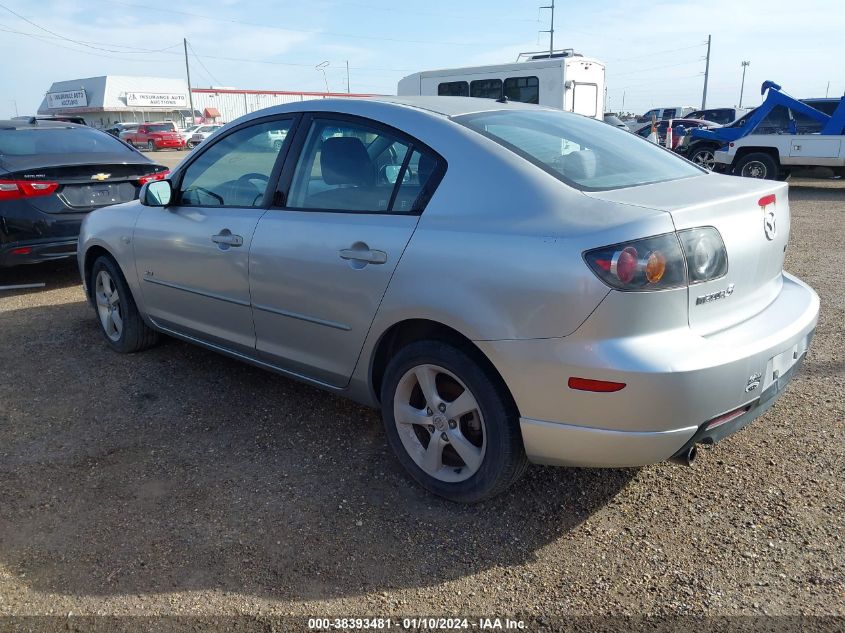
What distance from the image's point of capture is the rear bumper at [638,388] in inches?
87.8

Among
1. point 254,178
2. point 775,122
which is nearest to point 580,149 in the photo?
point 254,178

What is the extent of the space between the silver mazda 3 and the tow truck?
1154cm

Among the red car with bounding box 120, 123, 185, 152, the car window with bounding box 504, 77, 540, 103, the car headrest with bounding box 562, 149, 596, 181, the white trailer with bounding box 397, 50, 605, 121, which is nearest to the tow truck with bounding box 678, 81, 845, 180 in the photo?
the white trailer with bounding box 397, 50, 605, 121

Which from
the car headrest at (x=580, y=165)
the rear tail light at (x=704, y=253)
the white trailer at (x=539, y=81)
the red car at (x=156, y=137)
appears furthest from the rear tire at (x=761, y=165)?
the red car at (x=156, y=137)

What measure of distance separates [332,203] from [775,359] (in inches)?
77.6

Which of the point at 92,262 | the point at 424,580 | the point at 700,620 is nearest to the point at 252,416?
the point at 424,580

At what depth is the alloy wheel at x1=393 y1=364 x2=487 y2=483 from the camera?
2730 millimetres

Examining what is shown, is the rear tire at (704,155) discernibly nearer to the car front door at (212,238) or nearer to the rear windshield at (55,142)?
the rear windshield at (55,142)

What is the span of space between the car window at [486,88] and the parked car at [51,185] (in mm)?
11006

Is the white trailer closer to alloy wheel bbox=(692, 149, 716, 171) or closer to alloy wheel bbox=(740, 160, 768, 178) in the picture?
alloy wheel bbox=(692, 149, 716, 171)

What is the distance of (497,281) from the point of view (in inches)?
95.7

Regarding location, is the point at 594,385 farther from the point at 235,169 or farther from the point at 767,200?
the point at 235,169

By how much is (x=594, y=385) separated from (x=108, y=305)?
379 centimetres

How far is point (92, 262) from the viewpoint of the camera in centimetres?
495
